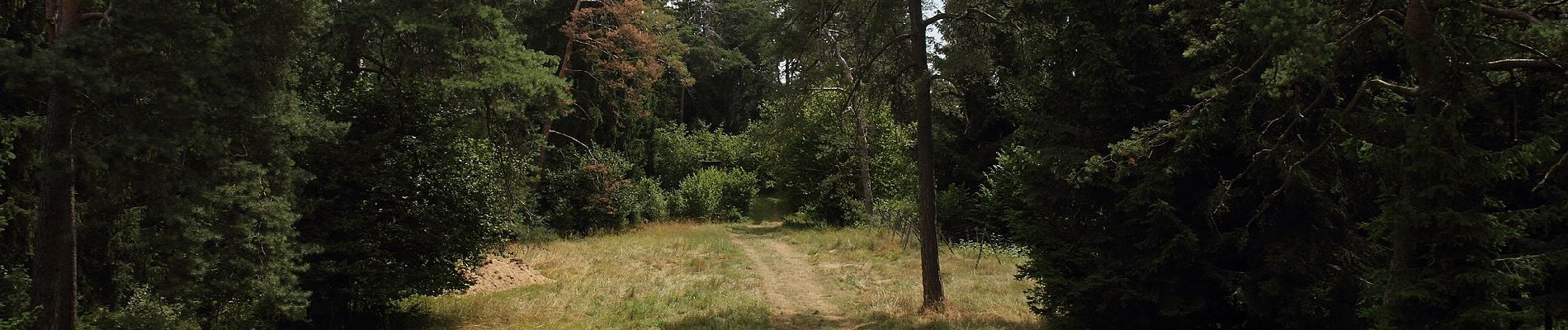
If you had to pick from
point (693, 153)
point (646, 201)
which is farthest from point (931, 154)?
point (693, 153)

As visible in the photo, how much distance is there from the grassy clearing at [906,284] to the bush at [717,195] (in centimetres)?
1110

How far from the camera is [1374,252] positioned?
7.29m

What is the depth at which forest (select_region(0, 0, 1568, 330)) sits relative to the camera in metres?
5.35

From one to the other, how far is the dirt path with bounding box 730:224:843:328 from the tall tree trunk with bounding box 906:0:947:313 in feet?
4.55

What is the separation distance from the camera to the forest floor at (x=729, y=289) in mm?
10992

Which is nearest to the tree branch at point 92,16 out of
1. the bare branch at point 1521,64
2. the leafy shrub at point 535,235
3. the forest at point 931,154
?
the forest at point 931,154

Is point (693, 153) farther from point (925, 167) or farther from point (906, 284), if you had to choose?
point (925, 167)

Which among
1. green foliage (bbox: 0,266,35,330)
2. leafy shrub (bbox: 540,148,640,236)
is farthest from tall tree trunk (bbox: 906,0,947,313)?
leafy shrub (bbox: 540,148,640,236)

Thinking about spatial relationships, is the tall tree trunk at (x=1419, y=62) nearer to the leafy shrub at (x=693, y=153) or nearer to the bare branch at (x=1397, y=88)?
the bare branch at (x=1397, y=88)

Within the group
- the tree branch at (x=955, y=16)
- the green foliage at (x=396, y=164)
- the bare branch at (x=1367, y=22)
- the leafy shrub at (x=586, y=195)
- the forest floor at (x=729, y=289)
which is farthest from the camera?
the leafy shrub at (x=586, y=195)

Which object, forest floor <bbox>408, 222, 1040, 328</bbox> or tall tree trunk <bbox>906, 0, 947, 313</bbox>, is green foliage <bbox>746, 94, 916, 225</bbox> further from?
tall tree trunk <bbox>906, 0, 947, 313</bbox>

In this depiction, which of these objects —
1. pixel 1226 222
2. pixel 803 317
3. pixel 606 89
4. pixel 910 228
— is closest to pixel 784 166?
pixel 606 89

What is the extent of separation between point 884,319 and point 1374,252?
5.68 metres

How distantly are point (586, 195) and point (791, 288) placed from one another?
42.3 ft
